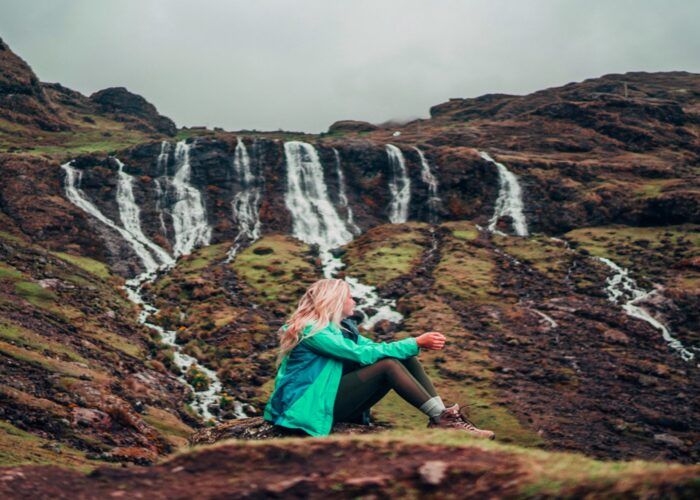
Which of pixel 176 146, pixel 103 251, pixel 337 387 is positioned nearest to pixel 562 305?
pixel 337 387

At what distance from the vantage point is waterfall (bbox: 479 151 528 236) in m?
70.5

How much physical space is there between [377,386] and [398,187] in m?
72.8

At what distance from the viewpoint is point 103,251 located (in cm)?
5922

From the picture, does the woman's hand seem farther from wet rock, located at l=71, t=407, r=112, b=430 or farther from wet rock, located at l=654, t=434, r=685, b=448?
wet rock, located at l=654, t=434, r=685, b=448

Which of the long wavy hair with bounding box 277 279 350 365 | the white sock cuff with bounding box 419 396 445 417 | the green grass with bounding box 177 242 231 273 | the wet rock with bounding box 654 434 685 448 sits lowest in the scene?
the wet rock with bounding box 654 434 685 448

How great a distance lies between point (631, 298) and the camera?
46.4 metres

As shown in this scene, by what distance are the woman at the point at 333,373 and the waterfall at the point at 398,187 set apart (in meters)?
67.7

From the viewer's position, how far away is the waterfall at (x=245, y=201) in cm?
7025

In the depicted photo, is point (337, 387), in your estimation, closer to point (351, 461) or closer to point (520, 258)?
point (351, 461)

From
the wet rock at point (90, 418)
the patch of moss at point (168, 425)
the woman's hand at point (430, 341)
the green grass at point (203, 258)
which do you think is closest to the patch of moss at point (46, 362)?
the patch of moss at point (168, 425)

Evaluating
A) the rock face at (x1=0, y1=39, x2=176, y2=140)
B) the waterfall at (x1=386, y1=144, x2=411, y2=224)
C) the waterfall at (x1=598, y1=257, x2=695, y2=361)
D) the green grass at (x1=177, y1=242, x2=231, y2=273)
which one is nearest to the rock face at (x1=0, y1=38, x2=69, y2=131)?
the rock face at (x1=0, y1=39, x2=176, y2=140)

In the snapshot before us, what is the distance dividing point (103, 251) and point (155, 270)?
6.36 metres

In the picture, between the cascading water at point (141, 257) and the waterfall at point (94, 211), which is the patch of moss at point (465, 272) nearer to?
the cascading water at point (141, 257)

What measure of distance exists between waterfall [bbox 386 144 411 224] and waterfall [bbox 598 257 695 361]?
2996 centimetres
